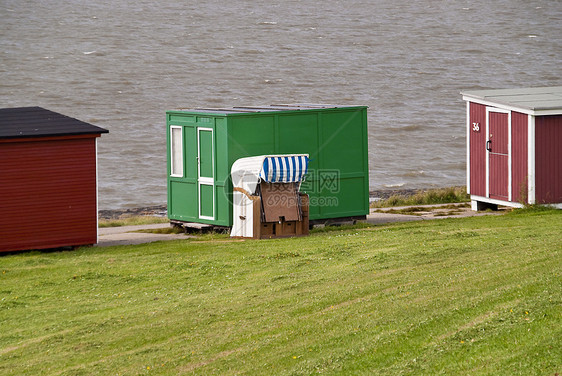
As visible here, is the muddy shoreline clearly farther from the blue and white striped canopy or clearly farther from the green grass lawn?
the green grass lawn

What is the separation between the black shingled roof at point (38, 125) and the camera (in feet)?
60.6

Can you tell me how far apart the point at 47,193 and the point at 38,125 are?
1.37 meters

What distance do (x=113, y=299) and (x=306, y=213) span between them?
20.0 feet

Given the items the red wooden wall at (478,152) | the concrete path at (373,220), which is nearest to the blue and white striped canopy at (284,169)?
the concrete path at (373,220)

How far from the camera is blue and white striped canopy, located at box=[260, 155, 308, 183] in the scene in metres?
18.6

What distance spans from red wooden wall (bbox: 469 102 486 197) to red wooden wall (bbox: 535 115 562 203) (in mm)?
1573

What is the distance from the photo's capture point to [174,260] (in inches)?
649

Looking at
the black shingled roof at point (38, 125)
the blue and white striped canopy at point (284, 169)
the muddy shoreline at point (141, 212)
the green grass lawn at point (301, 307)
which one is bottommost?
the green grass lawn at point (301, 307)

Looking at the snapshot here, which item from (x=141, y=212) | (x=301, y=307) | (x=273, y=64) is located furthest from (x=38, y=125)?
(x=273, y=64)

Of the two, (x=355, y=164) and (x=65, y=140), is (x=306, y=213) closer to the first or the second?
(x=355, y=164)

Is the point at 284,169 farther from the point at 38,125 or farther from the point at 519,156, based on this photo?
the point at 519,156

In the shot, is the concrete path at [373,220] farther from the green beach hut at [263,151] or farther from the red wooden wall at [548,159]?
the red wooden wall at [548,159]

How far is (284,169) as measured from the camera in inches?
738

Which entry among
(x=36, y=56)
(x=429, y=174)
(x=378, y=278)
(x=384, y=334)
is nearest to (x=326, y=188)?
(x=378, y=278)
